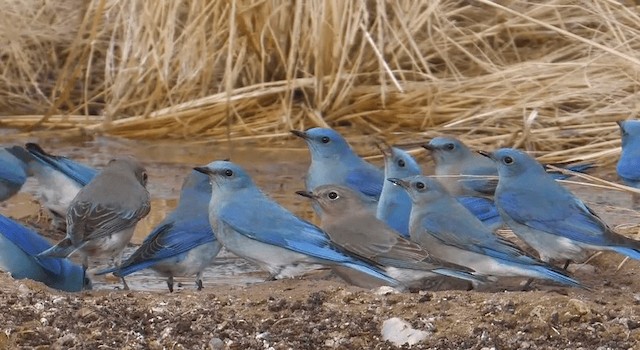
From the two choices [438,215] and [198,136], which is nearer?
[438,215]

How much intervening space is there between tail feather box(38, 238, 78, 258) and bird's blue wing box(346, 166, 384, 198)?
6.28 feet

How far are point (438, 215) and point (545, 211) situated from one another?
498mm

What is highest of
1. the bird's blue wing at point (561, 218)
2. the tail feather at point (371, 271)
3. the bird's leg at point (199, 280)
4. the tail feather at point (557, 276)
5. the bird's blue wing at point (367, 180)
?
the tail feather at point (371, 271)

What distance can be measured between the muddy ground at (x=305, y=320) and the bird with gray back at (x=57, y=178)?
6.94 feet

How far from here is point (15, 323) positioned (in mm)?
4688

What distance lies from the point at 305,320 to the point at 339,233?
1.27 metres

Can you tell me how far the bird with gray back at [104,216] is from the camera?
6000mm

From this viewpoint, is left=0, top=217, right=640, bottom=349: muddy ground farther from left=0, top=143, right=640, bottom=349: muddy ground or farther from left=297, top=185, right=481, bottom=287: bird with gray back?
left=297, top=185, right=481, bottom=287: bird with gray back

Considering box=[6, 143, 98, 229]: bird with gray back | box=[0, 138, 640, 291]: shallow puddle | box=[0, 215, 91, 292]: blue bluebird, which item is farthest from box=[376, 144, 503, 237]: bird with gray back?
box=[6, 143, 98, 229]: bird with gray back

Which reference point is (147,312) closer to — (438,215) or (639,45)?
(438,215)

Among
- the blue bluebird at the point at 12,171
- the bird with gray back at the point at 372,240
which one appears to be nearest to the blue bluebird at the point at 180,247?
the bird with gray back at the point at 372,240

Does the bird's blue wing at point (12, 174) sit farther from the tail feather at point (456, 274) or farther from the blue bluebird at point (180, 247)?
the tail feather at point (456, 274)

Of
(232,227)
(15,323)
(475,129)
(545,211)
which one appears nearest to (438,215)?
(545,211)

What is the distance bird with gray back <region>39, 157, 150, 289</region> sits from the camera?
600cm
